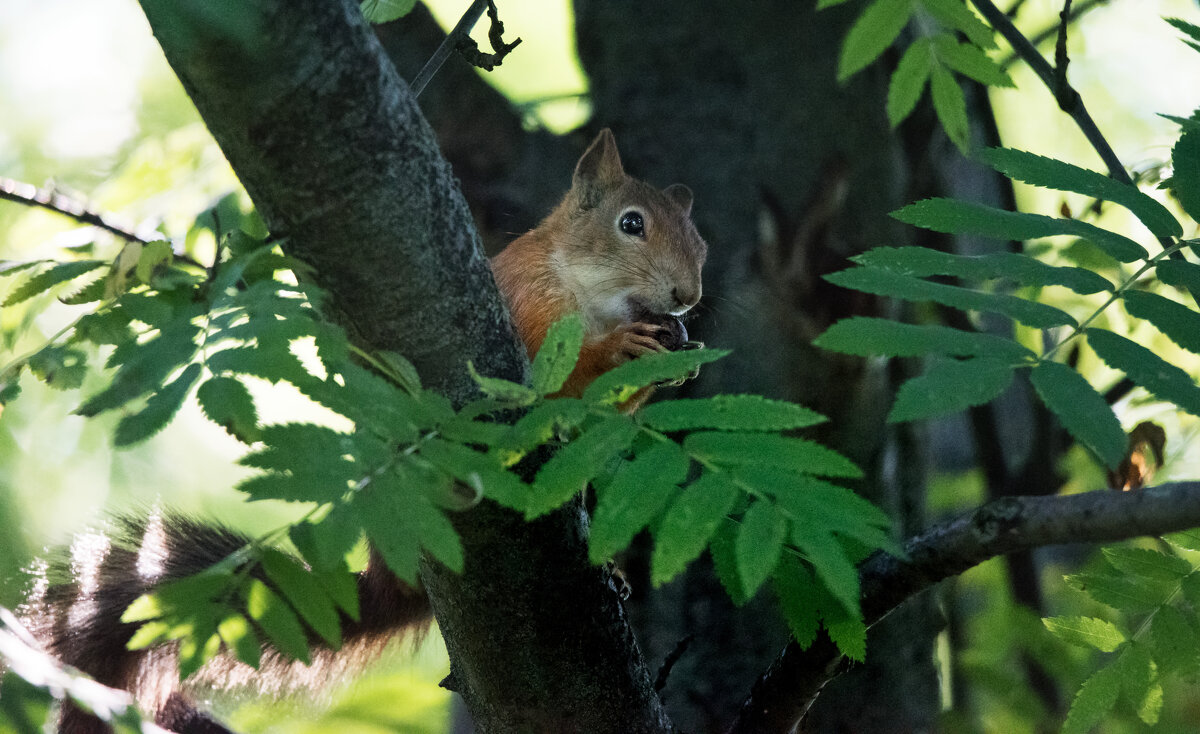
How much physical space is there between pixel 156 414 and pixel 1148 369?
2.94ft

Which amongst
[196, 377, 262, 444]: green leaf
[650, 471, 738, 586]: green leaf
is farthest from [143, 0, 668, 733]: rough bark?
[650, 471, 738, 586]: green leaf

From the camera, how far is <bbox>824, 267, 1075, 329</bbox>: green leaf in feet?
3.32

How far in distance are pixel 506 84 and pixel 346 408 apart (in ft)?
9.77

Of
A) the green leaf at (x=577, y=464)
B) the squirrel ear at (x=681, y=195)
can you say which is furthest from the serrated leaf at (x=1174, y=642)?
the squirrel ear at (x=681, y=195)

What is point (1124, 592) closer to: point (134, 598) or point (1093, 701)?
point (1093, 701)

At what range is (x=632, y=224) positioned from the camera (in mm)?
2178

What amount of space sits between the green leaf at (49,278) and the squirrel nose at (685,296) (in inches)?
43.0

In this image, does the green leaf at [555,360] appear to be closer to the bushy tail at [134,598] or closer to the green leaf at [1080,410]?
the green leaf at [1080,410]

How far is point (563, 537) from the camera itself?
Result: 1.30 metres

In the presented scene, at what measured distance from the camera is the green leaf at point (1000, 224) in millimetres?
1154

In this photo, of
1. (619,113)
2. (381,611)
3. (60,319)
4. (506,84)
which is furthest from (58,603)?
(506,84)

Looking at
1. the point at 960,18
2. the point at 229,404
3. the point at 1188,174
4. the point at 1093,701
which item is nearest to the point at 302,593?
the point at 229,404

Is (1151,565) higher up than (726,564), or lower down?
lower down

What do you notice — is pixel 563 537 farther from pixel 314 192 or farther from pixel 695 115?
pixel 695 115
